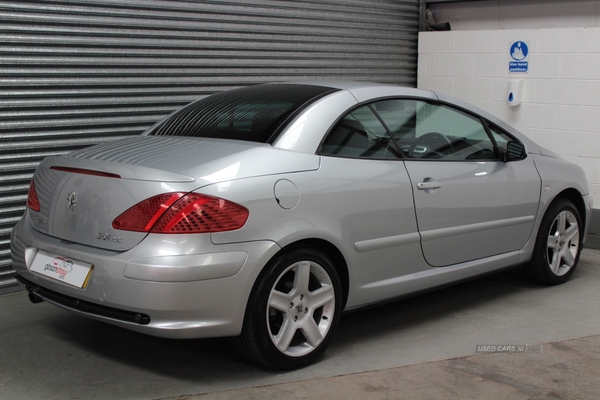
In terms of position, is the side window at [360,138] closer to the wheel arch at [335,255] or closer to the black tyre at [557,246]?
the wheel arch at [335,255]

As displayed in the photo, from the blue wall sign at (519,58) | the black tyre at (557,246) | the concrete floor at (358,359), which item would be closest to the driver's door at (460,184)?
the black tyre at (557,246)

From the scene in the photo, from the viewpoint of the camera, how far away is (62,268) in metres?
3.71

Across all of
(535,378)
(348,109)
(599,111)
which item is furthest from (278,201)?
(599,111)

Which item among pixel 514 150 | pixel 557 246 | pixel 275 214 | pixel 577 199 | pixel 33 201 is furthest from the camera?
pixel 577 199

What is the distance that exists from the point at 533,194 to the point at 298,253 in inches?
84.0

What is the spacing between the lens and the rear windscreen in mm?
4105

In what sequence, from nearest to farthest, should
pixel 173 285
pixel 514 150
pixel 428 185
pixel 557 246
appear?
pixel 173 285, pixel 428 185, pixel 514 150, pixel 557 246

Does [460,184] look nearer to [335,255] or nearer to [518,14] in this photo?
[335,255]

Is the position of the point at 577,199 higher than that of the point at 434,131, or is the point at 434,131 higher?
the point at 434,131

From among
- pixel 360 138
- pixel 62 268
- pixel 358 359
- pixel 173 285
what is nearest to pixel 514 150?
pixel 360 138

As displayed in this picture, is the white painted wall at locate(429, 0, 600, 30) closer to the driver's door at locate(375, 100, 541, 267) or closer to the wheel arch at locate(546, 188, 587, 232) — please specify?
the wheel arch at locate(546, 188, 587, 232)

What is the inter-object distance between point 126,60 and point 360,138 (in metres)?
2.57

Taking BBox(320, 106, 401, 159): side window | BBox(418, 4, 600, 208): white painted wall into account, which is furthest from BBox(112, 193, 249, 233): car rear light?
BBox(418, 4, 600, 208): white painted wall

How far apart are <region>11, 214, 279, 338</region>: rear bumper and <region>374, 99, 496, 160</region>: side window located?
1.27 metres
